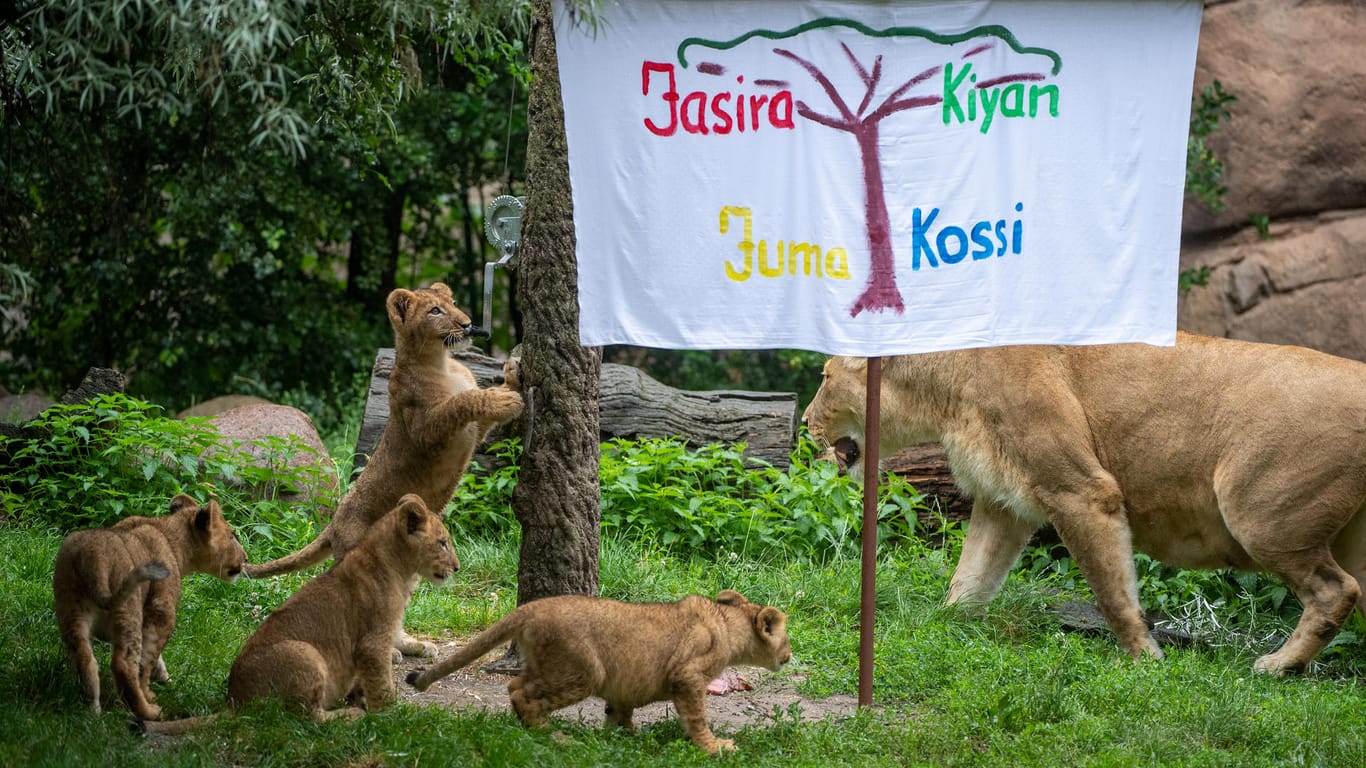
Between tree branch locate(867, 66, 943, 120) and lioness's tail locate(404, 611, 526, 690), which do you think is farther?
tree branch locate(867, 66, 943, 120)

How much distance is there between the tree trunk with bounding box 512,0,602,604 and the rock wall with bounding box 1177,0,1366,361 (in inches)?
314

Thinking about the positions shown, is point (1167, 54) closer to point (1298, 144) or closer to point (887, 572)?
point (887, 572)

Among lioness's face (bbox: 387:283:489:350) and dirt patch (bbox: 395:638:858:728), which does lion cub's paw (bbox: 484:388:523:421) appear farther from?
dirt patch (bbox: 395:638:858:728)

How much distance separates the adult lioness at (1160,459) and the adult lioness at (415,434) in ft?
8.98

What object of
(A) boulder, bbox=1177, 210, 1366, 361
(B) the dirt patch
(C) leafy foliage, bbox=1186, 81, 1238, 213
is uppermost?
(C) leafy foliage, bbox=1186, 81, 1238, 213

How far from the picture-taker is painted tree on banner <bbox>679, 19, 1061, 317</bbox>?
223 inches

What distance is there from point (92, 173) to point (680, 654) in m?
7.80

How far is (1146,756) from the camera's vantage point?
17.8 feet

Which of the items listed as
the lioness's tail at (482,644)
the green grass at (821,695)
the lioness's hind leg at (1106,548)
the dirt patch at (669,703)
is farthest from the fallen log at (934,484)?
the lioness's tail at (482,644)

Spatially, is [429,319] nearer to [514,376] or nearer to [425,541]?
[514,376]

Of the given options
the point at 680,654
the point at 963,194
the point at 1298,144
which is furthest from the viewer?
the point at 1298,144

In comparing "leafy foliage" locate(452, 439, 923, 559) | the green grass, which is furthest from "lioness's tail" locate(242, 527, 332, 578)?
"leafy foliage" locate(452, 439, 923, 559)

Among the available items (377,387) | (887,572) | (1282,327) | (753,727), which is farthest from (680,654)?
(1282,327)

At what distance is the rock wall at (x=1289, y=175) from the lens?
11781 mm
